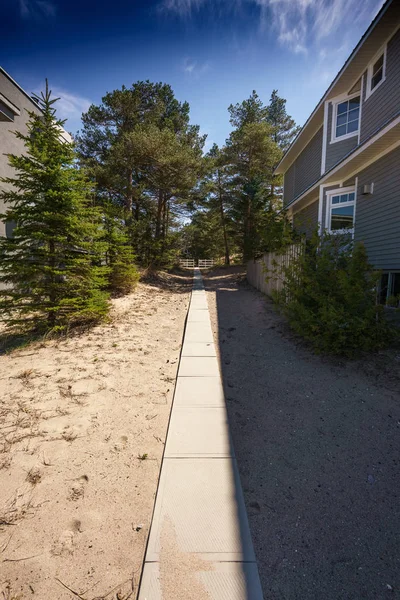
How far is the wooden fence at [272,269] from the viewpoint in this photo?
19.8 ft

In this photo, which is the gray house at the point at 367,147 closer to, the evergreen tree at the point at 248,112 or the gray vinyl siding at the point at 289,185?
the gray vinyl siding at the point at 289,185

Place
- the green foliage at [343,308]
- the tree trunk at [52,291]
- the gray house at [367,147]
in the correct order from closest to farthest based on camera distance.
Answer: the green foliage at [343,308], the tree trunk at [52,291], the gray house at [367,147]

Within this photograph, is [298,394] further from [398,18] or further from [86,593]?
[398,18]

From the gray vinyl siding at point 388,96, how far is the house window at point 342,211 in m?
1.90

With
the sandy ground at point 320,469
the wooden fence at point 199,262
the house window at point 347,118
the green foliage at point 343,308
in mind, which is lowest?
the sandy ground at point 320,469

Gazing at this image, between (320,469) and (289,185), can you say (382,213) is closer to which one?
(320,469)

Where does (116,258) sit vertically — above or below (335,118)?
below

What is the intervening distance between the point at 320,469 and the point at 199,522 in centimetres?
112

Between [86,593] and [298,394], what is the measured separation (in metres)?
2.70

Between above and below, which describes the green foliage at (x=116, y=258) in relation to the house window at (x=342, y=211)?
below

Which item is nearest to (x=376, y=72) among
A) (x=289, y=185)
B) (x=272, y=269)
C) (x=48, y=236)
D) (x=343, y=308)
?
(x=272, y=269)

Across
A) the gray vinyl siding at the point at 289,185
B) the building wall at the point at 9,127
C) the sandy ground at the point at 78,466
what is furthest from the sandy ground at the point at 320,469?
the gray vinyl siding at the point at 289,185

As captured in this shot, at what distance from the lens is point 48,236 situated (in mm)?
4719

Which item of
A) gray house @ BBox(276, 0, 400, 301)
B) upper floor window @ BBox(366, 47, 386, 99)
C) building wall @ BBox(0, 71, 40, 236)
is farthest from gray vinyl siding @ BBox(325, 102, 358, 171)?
building wall @ BBox(0, 71, 40, 236)
